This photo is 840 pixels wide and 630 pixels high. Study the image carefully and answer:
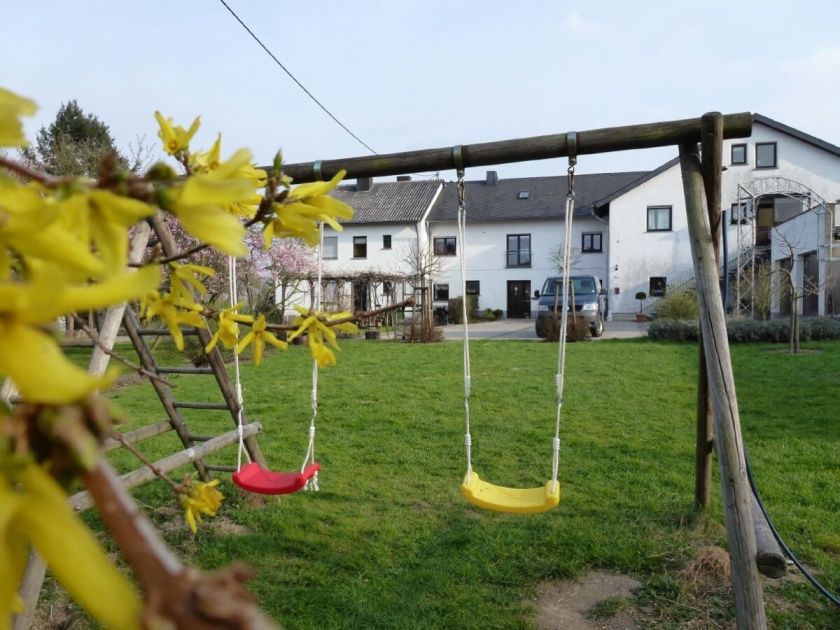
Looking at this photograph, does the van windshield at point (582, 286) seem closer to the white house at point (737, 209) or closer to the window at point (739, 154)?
the white house at point (737, 209)

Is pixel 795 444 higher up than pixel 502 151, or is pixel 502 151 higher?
pixel 502 151

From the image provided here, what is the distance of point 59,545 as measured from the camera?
265 millimetres

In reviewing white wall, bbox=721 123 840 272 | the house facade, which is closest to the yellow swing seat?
the house facade

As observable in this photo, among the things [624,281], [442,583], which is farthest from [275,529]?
[624,281]

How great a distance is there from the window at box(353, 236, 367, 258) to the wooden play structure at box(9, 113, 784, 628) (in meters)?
23.3

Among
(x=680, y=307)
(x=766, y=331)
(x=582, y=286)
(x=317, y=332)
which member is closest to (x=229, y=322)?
(x=317, y=332)

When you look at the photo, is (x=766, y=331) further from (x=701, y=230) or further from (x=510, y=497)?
(x=510, y=497)

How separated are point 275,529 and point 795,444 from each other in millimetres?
4154

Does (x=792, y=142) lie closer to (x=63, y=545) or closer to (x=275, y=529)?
(x=275, y=529)

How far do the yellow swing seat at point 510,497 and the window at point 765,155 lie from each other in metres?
22.2

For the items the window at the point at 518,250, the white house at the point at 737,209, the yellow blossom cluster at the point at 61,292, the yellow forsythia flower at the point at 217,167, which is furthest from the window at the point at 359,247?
the yellow blossom cluster at the point at 61,292

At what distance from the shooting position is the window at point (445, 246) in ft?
87.5

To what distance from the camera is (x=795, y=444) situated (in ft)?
17.4

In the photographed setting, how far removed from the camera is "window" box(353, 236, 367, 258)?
26781 mm
